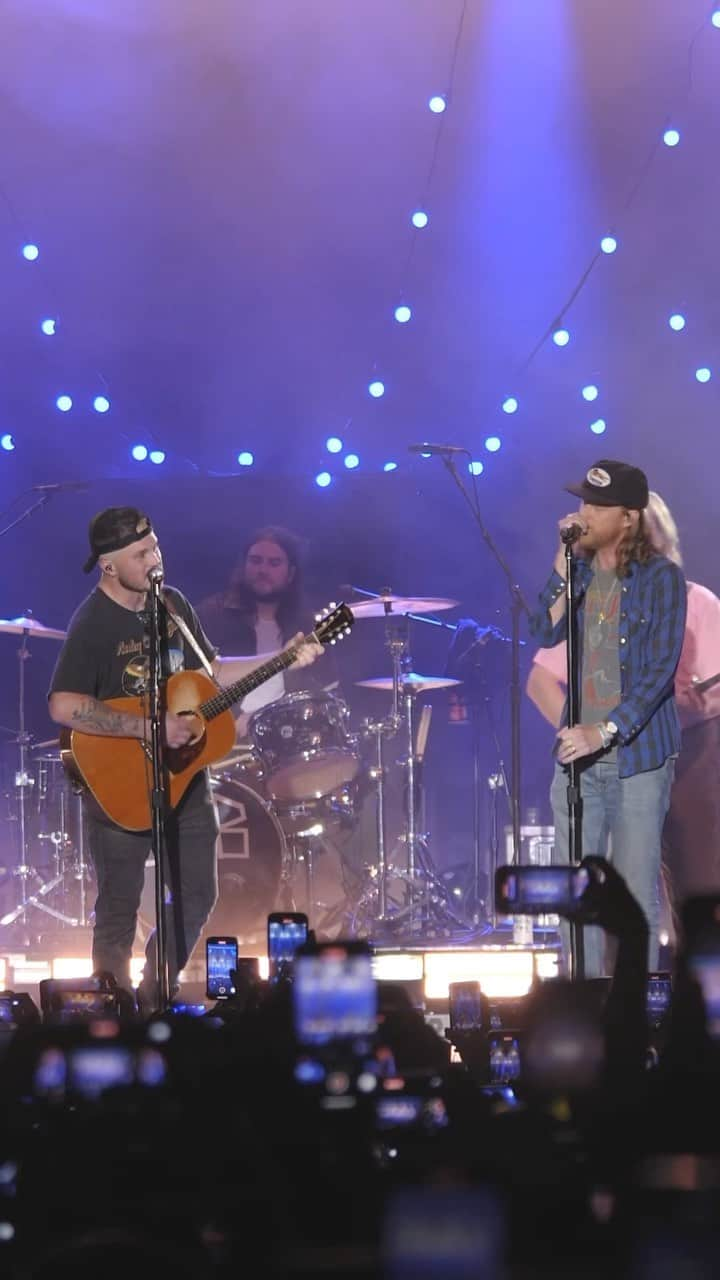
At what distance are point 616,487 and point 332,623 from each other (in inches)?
57.4

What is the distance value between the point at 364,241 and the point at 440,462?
1.55 metres

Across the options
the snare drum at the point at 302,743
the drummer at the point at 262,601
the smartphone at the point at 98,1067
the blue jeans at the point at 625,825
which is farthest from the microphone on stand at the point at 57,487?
the smartphone at the point at 98,1067

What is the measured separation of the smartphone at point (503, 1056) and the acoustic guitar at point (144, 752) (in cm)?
250

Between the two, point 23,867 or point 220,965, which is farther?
point 23,867

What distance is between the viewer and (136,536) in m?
5.89

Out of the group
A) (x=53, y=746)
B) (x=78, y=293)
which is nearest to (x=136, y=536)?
(x=78, y=293)

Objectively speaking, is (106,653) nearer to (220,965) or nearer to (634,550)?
(220,965)

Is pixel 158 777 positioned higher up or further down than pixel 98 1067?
higher up

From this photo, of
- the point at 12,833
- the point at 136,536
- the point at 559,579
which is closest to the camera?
the point at 559,579

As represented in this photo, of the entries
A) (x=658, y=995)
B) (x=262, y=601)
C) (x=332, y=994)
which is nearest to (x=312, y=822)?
(x=262, y=601)

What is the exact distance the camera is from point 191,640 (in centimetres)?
591

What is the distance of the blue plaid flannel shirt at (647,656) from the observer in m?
5.05

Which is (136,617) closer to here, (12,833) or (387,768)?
(387,768)

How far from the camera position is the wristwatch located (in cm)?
491
